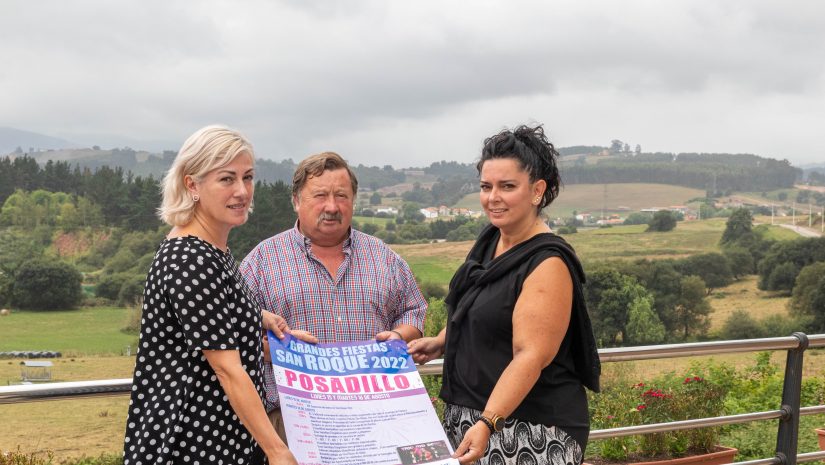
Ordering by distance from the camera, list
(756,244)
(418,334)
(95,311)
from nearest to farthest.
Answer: (418,334) → (95,311) → (756,244)

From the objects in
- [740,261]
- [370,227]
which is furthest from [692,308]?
[370,227]

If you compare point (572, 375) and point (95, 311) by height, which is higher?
point (572, 375)

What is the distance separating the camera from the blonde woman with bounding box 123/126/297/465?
170cm

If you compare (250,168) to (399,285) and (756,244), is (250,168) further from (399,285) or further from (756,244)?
(756,244)

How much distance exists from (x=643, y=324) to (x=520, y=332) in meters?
73.1

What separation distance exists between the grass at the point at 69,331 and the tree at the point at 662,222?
67.0 metres

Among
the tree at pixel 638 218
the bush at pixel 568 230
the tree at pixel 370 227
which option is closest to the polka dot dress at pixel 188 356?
the tree at pixel 370 227

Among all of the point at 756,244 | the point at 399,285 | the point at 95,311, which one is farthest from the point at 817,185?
the point at 399,285

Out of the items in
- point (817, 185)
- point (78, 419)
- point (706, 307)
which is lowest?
point (78, 419)

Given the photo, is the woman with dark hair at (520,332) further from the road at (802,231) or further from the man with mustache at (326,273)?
the road at (802,231)

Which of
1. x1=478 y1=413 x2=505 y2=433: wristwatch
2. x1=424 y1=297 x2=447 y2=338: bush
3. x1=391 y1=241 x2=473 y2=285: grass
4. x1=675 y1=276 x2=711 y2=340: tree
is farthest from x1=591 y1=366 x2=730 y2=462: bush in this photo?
x1=675 y1=276 x2=711 y2=340: tree

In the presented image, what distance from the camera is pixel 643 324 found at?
236 feet

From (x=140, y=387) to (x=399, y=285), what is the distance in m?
0.82

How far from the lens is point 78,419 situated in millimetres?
70125
